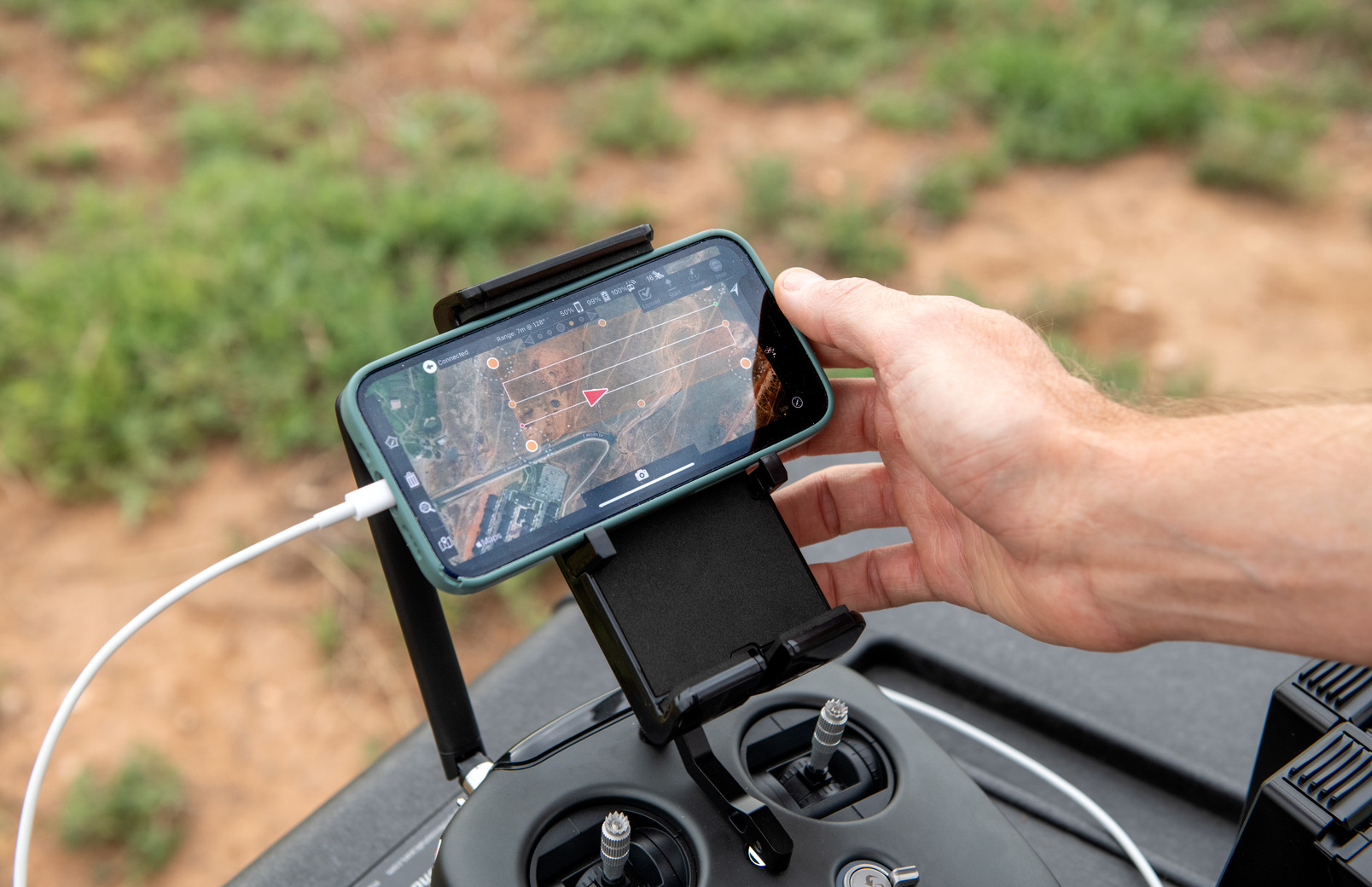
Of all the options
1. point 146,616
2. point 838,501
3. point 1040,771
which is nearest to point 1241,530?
point 1040,771

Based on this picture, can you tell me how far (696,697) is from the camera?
2.54 feet

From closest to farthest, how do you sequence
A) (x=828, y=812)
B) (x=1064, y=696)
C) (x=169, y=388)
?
(x=828, y=812) → (x=1064, y=696) → (x=169, y=388)

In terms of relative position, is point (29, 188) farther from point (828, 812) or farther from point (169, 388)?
point (828, 812)

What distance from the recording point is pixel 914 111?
10.3 ft

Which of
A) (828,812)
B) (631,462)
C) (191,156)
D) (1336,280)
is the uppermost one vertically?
(191,156)

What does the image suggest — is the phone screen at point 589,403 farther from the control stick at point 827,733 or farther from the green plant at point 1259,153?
the green plant at point 1259,153

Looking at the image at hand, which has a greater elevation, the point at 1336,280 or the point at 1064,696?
the point at 1064,696

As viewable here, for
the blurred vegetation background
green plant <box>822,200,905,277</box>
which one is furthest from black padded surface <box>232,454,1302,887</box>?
green plant <box>822,200,905,277</box>

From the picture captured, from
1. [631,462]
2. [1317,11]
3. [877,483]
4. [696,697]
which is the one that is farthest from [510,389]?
[1317,11]

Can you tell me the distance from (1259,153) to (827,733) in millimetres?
2829

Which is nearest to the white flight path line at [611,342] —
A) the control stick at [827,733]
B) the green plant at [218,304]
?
the control stick at [827,733]

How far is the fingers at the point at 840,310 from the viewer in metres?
0.96

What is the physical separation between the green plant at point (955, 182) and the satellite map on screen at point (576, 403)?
2086 millimetres

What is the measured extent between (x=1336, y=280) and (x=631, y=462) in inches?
105
